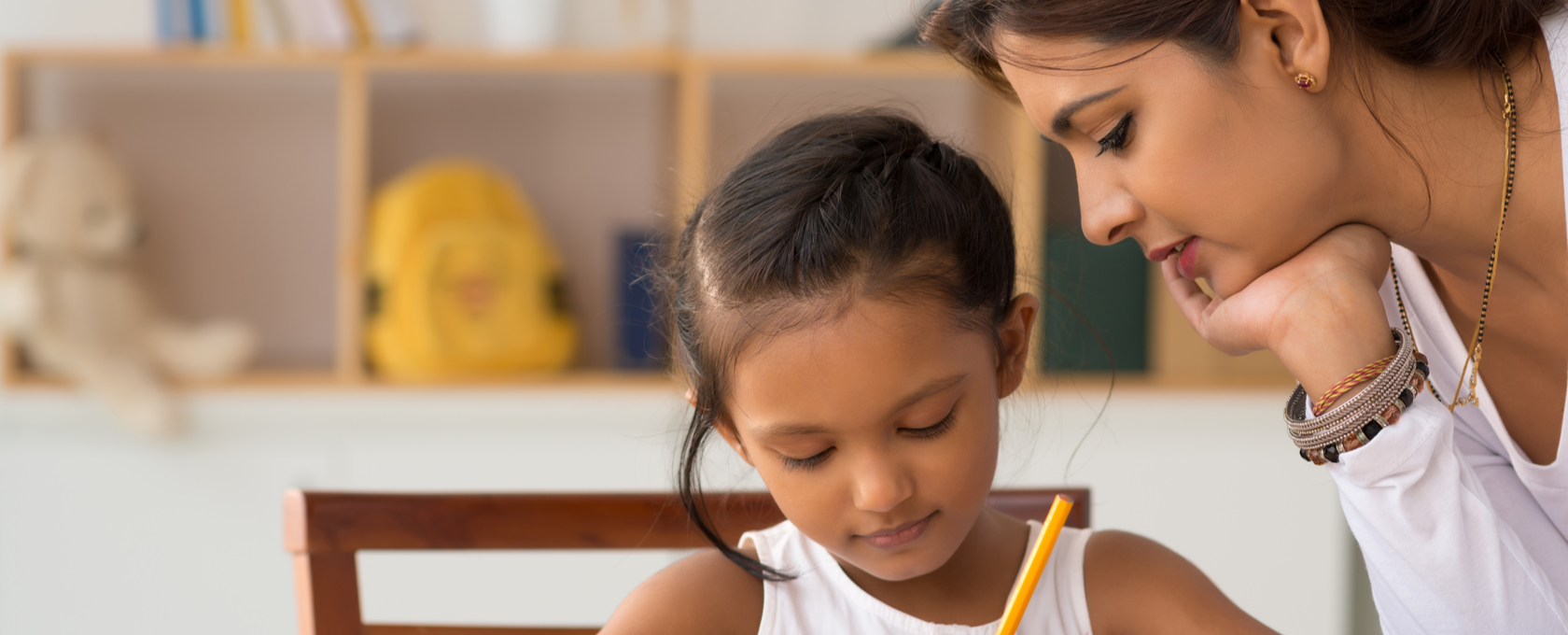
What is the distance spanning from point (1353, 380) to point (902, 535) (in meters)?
0.28

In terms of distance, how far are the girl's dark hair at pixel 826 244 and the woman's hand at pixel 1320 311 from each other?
6.1 inches

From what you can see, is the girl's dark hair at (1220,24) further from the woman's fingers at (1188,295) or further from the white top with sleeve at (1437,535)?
the woman's fingers at (1188,295)

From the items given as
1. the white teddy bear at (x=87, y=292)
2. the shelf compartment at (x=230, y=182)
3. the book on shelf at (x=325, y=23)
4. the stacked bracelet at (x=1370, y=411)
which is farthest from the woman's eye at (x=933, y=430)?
the shelf compartment at (x=230, y=182)

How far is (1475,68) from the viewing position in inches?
31.8

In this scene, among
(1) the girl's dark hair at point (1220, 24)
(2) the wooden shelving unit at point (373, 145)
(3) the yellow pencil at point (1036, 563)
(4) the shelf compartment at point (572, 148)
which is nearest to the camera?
(3) the yellow pencil at point (1036, 563)

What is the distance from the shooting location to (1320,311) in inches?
28.5

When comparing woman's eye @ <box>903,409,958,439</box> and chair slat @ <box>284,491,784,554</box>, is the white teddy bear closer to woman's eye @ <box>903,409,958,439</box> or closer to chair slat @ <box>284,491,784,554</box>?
chair slat @ <box>284,491,784,554</box>

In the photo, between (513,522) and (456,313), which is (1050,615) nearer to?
(513,522)

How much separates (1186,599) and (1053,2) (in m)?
0.38

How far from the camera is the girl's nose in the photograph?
26.6 inches

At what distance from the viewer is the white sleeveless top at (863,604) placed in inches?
30.9

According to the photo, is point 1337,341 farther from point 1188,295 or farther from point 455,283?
point 455,283

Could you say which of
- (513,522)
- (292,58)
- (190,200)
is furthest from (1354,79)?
(190,200)

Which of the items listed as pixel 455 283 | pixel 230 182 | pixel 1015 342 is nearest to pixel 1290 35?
pixel 1015 342
